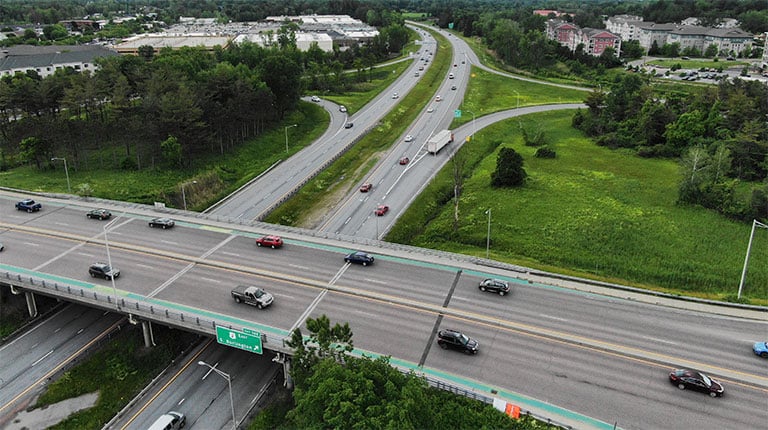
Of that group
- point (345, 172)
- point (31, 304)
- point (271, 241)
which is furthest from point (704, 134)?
point (31, 304)

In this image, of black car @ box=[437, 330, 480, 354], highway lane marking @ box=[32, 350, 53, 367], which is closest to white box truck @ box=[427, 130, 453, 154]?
black car @ box=[437, 330, 480, 354]

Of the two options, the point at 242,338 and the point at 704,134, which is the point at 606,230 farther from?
the point at 242,338

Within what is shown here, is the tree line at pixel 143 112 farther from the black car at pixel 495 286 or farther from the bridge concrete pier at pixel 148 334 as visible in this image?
the black car at pixel 495 286

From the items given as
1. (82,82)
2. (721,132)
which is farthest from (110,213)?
(721,132)

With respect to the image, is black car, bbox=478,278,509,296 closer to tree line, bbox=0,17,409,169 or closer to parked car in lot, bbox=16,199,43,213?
parked car in lot, bbox=16,199,43,213

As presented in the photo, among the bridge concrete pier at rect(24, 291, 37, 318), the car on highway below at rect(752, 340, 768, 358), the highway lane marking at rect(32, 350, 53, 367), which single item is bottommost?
the highway lane marking at rect(32, 350, 53, 367)

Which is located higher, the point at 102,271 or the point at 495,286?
the point at 495,286

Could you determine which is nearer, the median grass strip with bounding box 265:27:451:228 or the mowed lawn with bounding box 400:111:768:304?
the mowed lawn with bounding box 400:111:768:304
